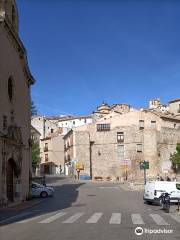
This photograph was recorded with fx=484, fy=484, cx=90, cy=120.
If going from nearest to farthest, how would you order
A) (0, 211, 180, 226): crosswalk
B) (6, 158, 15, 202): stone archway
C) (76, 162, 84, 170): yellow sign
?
1. (0, 211, 180, 226): crosswalk
2. (6, 158, 15, 202): stone archway
3. (76, 162, 84, 170): yellow sign

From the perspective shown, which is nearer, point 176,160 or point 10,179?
point 10,179

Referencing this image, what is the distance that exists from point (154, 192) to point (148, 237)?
52.0ft

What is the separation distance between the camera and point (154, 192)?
28781 mm

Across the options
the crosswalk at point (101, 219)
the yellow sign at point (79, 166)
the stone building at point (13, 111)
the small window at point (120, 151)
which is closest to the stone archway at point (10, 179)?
the stone building at point (13, 111)

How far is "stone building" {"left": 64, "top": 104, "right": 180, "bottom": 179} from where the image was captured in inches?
3115

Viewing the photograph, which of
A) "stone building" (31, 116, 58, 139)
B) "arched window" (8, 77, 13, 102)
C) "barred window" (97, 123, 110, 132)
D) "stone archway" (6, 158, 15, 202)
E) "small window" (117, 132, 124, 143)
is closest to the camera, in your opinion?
"stone archway" (6, 158, 15, 202)

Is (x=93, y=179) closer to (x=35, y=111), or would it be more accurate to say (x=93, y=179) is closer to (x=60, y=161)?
(x=35, y=111)

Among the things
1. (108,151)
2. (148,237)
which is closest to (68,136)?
(108,151)

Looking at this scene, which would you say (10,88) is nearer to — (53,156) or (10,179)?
(10,179)

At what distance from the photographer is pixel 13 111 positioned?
31594 mm

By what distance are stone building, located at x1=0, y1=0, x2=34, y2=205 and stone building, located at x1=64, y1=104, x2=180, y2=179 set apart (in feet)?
140

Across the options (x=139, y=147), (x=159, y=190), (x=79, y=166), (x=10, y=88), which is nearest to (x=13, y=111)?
(x=10, y=88)

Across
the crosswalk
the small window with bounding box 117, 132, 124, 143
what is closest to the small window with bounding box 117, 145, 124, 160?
the small window with bounding box 117, 132, 124, 143
